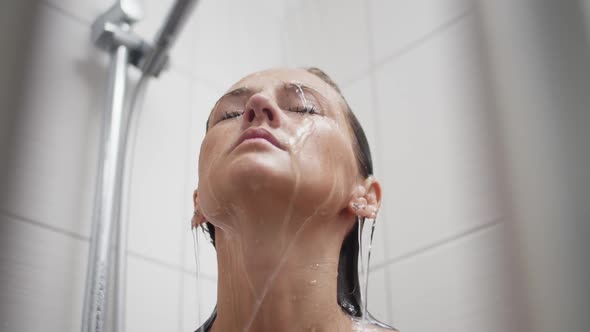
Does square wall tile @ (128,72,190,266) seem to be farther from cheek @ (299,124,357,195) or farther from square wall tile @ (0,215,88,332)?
cheek @ (299,124,357,195)

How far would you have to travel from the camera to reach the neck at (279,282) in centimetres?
100

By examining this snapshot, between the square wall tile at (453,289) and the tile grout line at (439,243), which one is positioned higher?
the tile grout line at (439,243)

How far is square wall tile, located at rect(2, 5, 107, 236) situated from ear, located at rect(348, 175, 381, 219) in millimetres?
567

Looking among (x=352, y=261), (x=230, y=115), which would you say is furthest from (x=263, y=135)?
(x=352, y=261)

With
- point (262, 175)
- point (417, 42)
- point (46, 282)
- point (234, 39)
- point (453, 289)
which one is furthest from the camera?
point (234, 39)

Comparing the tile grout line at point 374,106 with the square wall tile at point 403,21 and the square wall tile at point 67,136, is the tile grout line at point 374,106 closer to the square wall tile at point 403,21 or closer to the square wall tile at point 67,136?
the square wall tile at point 403,21

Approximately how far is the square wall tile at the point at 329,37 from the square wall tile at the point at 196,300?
689mm

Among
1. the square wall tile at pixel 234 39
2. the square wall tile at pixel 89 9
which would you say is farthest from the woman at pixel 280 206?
Result: the square wall tile at pixel 234 39

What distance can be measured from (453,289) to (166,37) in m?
0.80

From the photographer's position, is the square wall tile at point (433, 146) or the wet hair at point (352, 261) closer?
the wet hair at point (352, 261)

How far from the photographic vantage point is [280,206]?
98cm

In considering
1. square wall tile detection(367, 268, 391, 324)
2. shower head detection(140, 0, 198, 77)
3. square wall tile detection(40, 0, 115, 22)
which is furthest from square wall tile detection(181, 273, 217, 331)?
square wall tile detection(40, 0, 115, 22)

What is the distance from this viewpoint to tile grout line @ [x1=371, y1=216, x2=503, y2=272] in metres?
1.36

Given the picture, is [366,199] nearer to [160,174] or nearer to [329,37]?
[160,174]
